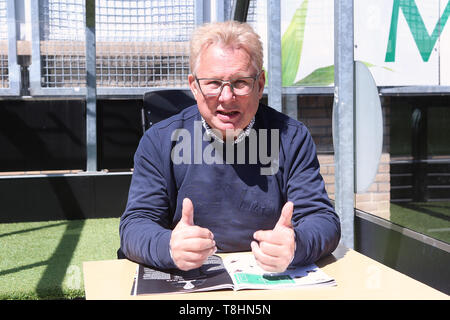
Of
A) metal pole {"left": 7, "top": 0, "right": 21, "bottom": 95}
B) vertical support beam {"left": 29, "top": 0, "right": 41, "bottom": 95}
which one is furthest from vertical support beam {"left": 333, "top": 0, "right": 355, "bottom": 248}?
metal pole {"left": 7, "top": 0, "right": 21, "bottom": 95}

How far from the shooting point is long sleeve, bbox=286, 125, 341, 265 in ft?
3.66

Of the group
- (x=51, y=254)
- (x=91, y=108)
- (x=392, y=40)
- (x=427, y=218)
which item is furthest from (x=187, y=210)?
(x=91, y=108)

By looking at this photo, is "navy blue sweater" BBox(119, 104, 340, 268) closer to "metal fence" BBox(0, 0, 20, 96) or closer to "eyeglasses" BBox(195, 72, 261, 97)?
"eyeglasses" BBox(195, 72, 261, 97)

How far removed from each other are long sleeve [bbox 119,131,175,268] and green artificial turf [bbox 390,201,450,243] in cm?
115

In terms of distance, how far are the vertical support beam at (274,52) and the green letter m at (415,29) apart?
1.17m

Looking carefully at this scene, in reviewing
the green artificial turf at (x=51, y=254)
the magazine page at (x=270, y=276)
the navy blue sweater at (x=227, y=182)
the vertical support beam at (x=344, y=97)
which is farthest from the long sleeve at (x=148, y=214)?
the green artificial turf at (x=51, y=254)

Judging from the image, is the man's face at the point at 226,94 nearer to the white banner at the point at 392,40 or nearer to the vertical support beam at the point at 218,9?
the white banner at the point at 392,40

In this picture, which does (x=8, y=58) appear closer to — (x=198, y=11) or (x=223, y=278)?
(x=198, y=11)

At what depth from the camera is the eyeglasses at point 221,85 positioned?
4.23ft

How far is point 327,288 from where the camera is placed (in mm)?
962

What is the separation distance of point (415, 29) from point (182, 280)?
5.17 ft

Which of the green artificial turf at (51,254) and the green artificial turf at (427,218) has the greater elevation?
the green artificial turf at (427,218)
